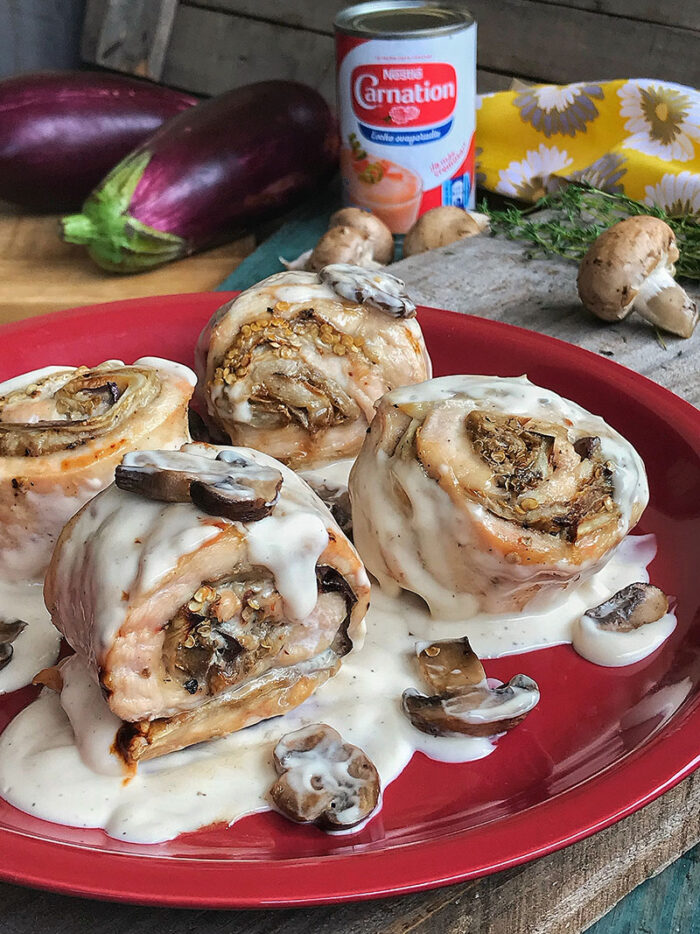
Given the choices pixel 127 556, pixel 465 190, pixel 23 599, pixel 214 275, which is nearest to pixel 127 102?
pixel 214 275

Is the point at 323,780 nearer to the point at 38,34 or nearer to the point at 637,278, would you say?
the point at 637,278

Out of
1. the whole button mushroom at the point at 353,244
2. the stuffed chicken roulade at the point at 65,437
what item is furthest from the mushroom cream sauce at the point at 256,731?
the whole button mushroom at the point at 353,244

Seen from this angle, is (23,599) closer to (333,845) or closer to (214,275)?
(333,845)

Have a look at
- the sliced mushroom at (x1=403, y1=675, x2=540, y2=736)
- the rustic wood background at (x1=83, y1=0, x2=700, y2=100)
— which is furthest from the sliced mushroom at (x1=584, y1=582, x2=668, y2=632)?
the rustic wood background at (x1=83, y1=0, x2=700, y2=100)

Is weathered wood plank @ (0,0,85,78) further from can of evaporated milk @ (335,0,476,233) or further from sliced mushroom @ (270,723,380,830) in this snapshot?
sliced mushroom @ (270,723,380,830)

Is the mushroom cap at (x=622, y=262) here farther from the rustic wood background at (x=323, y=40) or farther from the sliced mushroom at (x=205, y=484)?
the rustic wood background at (x=323, y=40)

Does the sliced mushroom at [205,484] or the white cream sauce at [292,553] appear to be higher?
the sliced mushroom at [205,484]
